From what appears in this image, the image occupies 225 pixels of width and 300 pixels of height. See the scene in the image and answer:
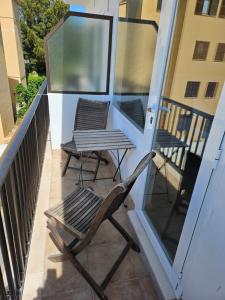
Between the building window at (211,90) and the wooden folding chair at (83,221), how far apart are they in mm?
522

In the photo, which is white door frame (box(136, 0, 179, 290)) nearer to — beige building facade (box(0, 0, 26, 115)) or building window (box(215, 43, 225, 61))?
building window (box(215, 43, 225, 61))

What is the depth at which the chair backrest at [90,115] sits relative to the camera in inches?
121

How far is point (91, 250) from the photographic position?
1758mm

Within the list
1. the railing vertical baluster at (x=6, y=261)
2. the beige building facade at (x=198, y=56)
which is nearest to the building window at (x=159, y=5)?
the beige building facade at (x=198, y=56)

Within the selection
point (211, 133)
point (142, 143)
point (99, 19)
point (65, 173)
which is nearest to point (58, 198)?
point (65, 173)

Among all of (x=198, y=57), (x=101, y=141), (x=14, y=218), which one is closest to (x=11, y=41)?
(x=101, y=141)

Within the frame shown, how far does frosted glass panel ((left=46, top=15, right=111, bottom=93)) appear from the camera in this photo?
3.02 meters

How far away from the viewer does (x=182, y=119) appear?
4.74ft

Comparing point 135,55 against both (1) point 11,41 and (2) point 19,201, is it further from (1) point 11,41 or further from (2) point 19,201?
(1) point 11,41

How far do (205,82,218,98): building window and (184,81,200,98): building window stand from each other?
0.28 feet

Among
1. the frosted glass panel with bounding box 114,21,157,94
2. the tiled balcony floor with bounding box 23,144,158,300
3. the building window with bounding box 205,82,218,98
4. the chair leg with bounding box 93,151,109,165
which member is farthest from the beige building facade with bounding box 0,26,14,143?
the building window with bounding box 205,82,218,98

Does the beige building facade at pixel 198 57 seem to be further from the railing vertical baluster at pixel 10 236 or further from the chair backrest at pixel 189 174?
the railing vertical baluster at pixel 10 236

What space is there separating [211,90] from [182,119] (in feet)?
1.18

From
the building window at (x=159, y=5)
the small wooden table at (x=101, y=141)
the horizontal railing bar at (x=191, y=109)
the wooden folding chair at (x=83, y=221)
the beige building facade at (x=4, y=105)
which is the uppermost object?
the building window at (x=159, y=5)
